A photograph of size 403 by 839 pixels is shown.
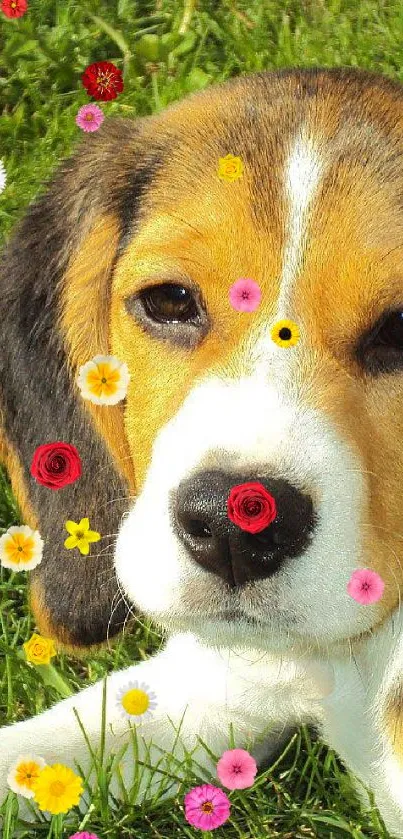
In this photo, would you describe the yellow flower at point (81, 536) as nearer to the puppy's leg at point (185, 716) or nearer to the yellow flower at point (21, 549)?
the yellow flower at point (21, 549)

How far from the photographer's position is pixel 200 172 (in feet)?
10.1

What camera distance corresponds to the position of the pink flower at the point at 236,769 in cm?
324

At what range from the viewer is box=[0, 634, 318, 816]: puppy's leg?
10.8ft

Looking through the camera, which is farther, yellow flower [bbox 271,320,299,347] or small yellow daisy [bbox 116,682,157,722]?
small yellow daisy [bbox 116,682,157,722]

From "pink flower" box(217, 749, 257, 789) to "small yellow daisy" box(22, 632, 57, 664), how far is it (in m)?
0.52

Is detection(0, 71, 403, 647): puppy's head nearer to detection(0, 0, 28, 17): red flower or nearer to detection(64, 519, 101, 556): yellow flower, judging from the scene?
detection(64, 519, 101, 556): yellow flower

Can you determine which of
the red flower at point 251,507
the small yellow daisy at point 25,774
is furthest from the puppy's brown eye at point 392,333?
the small yellow daisy at point 25,774

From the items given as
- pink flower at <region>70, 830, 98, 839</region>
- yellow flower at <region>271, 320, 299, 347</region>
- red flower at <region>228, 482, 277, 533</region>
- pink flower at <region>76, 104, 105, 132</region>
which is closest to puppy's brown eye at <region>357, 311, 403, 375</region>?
yellow flower at <region>271, 320, 299, 347</region>

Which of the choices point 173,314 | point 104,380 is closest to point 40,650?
point 104,380

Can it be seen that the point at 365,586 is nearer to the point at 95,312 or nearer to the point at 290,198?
the point at 290,198

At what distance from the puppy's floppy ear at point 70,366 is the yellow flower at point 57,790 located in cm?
57

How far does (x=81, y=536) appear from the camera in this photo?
345 centimetres

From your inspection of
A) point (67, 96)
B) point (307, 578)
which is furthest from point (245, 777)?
point (67, 96)

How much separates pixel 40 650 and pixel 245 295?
1.13 metres
